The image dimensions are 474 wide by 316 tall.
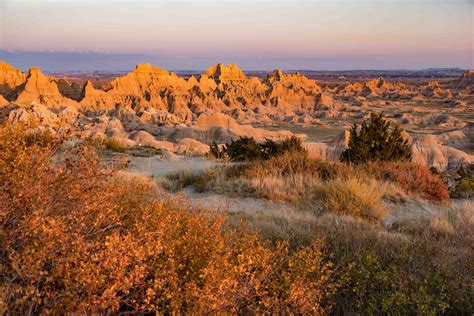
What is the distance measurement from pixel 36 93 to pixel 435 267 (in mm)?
85821

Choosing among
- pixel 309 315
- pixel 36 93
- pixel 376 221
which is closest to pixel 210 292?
pixel 309 315

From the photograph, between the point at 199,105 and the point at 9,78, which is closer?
the point at 9,78

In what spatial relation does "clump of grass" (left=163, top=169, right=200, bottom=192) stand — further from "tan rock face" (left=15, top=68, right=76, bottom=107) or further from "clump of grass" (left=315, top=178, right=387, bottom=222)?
"tan rock face" (left=15, top=68, right=76, bottom=107)

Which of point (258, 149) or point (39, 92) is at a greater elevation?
point (39, 92)

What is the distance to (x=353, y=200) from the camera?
348 inches

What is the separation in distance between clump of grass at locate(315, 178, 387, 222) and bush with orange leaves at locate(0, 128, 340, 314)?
457 centimetres

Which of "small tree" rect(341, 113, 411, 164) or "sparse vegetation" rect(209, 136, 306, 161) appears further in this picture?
"sparse vegetation" rect(209, 136, 306, 161)

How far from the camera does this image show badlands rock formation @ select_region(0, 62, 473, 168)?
174ft

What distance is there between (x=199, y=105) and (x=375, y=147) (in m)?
82.2

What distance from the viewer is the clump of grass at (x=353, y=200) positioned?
8.48 meters

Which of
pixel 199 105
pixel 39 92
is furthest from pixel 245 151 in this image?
pixel 199 105

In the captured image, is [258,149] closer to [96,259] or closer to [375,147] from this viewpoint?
[375,147]

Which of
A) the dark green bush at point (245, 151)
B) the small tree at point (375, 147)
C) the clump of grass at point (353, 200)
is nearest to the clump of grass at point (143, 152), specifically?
the dark green bush at point (245, 151)

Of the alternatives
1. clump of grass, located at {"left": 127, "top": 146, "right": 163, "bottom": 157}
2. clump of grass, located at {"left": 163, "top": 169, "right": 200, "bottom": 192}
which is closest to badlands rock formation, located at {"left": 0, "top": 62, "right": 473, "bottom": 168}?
clump of grass, located at {"left": 127, "top": 146, "right": 163, "bottom": 157}
